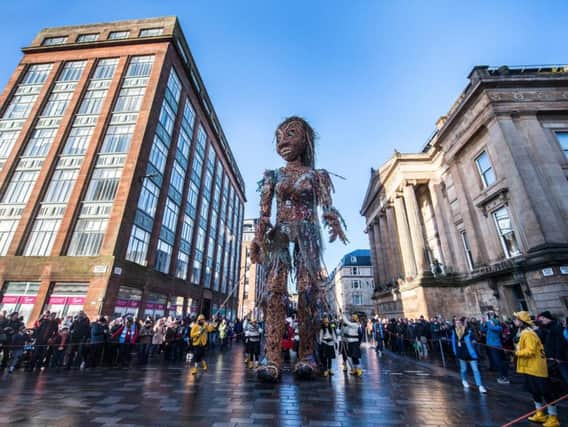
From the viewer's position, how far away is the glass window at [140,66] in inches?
955

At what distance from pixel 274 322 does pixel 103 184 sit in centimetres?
2030

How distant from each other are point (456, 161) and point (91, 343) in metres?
23.0

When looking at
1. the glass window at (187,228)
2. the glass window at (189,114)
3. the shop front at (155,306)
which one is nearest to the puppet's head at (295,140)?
the shop front at (155,306)

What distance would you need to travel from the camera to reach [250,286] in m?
55.7

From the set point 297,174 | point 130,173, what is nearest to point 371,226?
point 130,173

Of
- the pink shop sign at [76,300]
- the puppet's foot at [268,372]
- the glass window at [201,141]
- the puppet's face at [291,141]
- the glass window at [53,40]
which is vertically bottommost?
the puppet's foot at [268,372]

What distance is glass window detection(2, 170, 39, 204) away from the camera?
1952cm

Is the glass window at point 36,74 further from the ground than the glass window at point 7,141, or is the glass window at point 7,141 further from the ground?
the glass window at point 36,74

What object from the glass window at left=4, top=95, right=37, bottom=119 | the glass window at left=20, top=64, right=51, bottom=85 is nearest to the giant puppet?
the glass window at left=4, top=95, right=37, bottom=119

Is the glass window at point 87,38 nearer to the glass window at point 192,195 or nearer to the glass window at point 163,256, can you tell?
the glass window at point 192,195

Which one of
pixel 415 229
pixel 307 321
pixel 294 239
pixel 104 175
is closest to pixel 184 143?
pixel 104 175

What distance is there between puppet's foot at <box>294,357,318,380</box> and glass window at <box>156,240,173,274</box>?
20524 mm

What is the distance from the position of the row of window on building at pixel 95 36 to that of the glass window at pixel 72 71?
10.2ft

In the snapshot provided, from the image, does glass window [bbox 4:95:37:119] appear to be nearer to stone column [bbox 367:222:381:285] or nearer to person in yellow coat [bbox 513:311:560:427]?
person in yellow coat [bbox 513:311:560:427]
